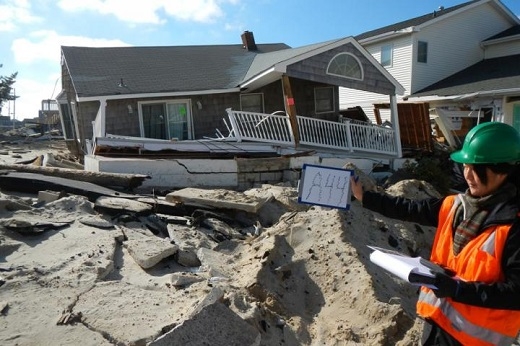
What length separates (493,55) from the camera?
21.9 meters

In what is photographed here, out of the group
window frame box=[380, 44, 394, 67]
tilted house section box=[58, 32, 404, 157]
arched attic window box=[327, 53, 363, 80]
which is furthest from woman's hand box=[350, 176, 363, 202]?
window frame box=[380, 44, 394, 67]

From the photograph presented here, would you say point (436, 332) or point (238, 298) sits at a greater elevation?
point (436, 332)

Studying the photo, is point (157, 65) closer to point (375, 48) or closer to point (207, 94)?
point (207, 94)

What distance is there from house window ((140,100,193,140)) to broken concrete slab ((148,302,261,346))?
11.4 metres

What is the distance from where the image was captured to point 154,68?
1502 cm

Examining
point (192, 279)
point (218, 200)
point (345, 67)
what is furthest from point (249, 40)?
point (192, 279)

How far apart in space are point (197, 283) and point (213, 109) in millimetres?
10824

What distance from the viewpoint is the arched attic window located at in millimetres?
13188

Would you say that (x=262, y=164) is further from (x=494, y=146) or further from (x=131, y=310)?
(x=494, y=146)

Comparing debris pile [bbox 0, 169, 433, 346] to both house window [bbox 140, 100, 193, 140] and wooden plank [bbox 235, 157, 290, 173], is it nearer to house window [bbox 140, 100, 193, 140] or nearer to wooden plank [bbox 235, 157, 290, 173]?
wooden plank [bbox 235, 157, 290, 173]

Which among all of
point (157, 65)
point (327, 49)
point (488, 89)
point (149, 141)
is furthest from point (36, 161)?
point (488, 89)

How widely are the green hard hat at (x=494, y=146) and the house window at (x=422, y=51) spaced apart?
20335 millimetres

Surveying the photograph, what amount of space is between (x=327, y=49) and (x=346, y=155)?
328 centimetres

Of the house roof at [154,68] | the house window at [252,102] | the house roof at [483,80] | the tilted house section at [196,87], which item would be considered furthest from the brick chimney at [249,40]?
the house roof at [483,80]
